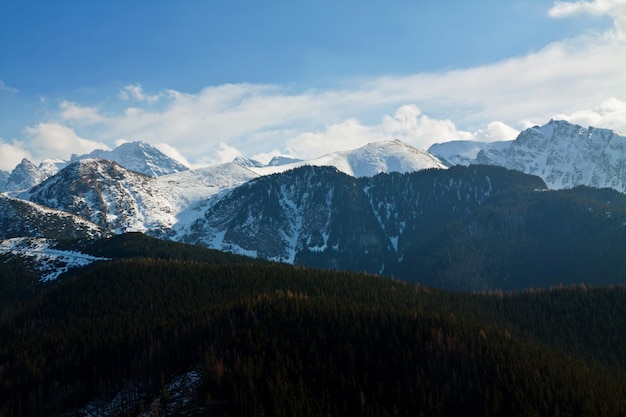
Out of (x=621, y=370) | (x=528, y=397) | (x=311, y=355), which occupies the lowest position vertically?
(x=621, y=370)

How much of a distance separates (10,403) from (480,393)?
425 feet

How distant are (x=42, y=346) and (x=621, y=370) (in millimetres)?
196466

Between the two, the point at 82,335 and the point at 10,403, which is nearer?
the point at 10,403

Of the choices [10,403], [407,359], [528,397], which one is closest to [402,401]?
[407,359]

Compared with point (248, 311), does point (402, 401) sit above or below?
below

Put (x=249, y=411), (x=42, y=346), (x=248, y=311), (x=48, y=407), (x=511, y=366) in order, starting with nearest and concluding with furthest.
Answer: (x=249, y=411) → (x=511, y=366) → (x=48, y=407) → (x=248, y=311) → (x=42, y=346)

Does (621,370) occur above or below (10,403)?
below

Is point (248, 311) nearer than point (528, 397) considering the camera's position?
No

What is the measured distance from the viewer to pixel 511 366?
14050 centimetres

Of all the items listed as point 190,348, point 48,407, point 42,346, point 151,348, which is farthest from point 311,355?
point 42,346

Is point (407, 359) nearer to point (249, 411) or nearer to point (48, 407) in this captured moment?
point (249, 411)

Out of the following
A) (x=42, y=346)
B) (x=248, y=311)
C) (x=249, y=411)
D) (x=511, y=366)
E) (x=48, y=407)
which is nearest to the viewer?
(x=249, y=411)

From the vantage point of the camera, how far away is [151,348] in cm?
16000

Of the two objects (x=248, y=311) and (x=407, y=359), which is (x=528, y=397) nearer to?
(x=407, y=359)
